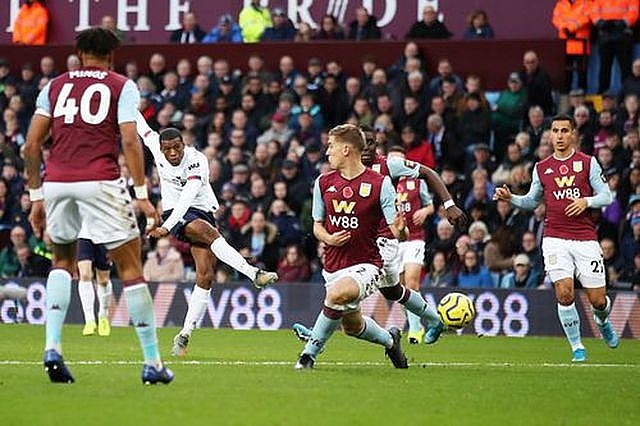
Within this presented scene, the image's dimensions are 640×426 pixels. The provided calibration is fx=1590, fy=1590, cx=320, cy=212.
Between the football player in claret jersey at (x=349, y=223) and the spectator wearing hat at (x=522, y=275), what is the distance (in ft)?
30.2

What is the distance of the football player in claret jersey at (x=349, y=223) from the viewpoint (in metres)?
13.4

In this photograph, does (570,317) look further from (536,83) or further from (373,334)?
(536,83)

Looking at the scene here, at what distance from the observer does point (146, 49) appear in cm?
2936

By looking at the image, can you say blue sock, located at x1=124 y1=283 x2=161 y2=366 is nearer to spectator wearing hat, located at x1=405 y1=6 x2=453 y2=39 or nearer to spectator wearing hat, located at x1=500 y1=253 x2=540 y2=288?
spectator wearing hat, located at x1=500 y1=253 x2=540 y2=288

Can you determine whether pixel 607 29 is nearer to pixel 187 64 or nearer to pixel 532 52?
pixel 532 52

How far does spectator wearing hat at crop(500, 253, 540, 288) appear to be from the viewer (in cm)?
2267

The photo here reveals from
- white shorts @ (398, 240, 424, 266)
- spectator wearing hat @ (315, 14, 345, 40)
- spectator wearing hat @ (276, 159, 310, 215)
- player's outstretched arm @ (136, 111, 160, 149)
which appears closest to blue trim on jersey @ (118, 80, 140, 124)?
player's outstretched arm @ (136, 111, 160, 149)

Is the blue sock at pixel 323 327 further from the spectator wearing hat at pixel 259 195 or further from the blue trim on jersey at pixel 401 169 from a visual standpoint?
the spectator wearing hat at pixel 259 195

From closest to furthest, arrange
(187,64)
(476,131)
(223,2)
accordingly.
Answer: (476,131) → (187,64) → (223,2)

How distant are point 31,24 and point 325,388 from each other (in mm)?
20775

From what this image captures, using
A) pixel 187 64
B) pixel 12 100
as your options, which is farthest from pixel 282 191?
pixel 12 100

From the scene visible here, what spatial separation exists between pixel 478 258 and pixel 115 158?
12.3 m

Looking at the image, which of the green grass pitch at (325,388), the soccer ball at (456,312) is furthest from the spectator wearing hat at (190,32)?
the soccer ball at (456,312)

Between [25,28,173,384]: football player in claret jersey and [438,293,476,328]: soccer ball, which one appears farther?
[438,293,476,328]: soccer ball
